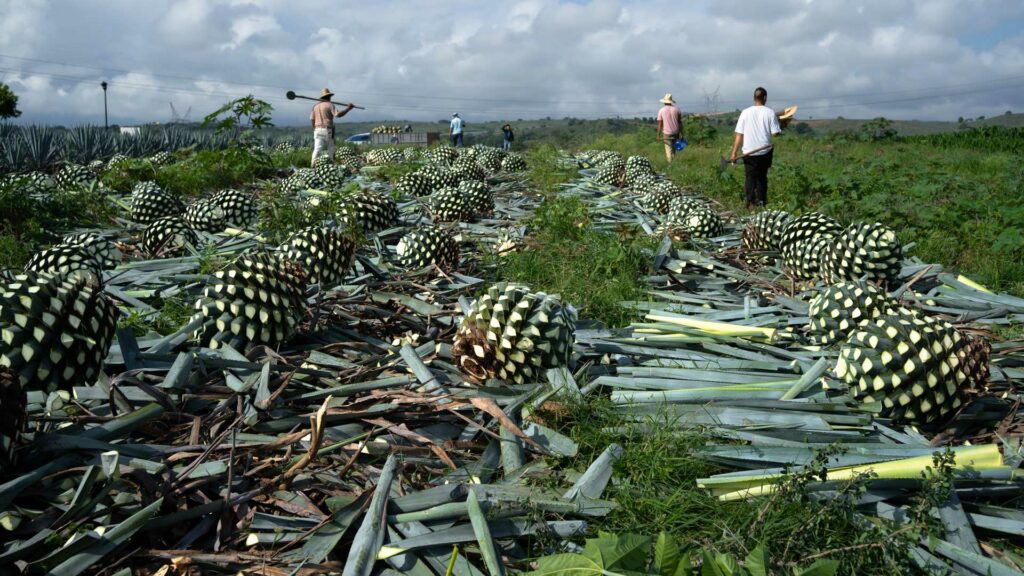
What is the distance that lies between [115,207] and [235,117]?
6.88 feet

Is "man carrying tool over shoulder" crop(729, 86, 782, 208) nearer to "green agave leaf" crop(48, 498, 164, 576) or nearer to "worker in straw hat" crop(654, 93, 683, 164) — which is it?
"worker in straw hat" crop(654, 93, 683, 164)

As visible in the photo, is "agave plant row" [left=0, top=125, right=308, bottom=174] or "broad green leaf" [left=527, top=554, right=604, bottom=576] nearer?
"broad green leaf" [left=527, top=554, right=604, bottom=576]

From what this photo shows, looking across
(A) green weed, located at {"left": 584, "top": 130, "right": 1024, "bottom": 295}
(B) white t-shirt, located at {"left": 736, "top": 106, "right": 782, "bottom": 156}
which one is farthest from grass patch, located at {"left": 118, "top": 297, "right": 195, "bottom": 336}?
(B) white t-shirt, located at {"left": 736, "top": 106, "right": 782, "bottom": 156}

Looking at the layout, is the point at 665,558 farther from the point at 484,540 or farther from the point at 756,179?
the point at 756,179

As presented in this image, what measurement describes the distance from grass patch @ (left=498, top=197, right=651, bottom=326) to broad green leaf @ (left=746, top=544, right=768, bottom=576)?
2.38 meters

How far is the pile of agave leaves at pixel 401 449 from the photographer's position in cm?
186

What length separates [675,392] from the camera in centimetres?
280

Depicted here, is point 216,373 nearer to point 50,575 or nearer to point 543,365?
point 50,575

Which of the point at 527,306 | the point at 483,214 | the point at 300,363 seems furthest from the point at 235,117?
the point at 527,306

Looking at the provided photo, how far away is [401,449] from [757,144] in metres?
8.43

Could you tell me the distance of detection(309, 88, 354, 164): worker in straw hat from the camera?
13555 mm

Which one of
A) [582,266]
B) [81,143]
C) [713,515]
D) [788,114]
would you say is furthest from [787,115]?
[81,143]

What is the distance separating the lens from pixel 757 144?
361 inches

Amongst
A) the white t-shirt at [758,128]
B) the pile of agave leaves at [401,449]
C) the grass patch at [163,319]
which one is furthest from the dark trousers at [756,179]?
the grass patch at [163,319]
